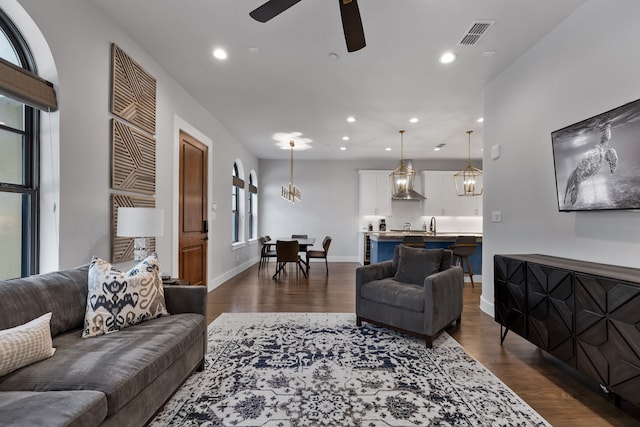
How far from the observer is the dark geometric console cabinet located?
1.68m

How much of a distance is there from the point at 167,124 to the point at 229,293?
259 cm

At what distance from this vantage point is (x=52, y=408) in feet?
3.72

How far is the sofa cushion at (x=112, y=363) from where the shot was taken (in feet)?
4.40

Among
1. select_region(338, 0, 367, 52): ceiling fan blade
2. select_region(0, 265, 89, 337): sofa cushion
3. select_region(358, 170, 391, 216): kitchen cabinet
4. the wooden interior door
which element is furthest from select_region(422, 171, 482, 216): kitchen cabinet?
select_region(0, 265, 89, 337): sofa cushion

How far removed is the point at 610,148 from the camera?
2160mm

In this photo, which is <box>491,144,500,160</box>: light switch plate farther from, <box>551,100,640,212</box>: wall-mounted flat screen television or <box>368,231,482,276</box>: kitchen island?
<box>368,231,482,276</box>: kitchen island

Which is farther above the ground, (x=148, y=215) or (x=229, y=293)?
(x=148, y=215)

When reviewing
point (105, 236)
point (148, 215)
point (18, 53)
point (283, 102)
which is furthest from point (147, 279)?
point (283, 102)

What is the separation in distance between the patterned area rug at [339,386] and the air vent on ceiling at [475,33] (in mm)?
2859

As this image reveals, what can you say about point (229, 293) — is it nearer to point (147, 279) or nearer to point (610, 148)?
point (147, 279)

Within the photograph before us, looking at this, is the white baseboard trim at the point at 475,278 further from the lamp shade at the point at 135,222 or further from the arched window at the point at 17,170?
the arched window at the point at 17,170

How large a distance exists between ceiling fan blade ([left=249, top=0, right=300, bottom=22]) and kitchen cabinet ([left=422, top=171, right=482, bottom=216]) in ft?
23.6

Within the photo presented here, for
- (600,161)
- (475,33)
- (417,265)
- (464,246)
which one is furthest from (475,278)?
(475,33)

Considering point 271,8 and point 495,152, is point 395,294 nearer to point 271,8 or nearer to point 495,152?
point 495,152
